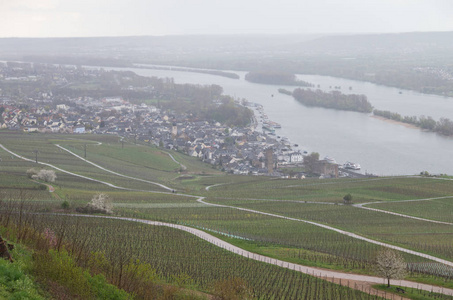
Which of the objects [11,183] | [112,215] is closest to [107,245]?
[112,215]

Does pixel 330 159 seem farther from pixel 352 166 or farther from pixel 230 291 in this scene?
pixel 230 291

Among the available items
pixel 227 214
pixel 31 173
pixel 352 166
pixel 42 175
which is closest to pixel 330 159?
pixel 352 166

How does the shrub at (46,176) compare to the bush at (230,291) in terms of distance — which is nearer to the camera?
the bush at (230,291)

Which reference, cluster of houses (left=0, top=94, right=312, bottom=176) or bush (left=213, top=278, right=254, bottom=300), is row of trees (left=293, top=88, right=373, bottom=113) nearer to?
cluster of houses (left=0, top=94, right=312, bottom=176)

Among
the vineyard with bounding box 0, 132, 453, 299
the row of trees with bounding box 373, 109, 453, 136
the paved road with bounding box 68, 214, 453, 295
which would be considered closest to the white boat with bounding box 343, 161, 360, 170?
the vineyard with bounding box 0, 132, 453, 299

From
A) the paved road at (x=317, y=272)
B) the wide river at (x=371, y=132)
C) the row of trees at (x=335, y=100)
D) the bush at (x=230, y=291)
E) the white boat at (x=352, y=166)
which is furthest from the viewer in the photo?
the row of trees at (x=335, y=100)

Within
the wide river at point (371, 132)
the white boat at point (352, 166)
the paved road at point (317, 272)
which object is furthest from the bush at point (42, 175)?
the wide river at point (371, 132)

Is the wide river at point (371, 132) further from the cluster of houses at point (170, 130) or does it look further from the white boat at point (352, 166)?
the cluster of houses at point (170, 130)
